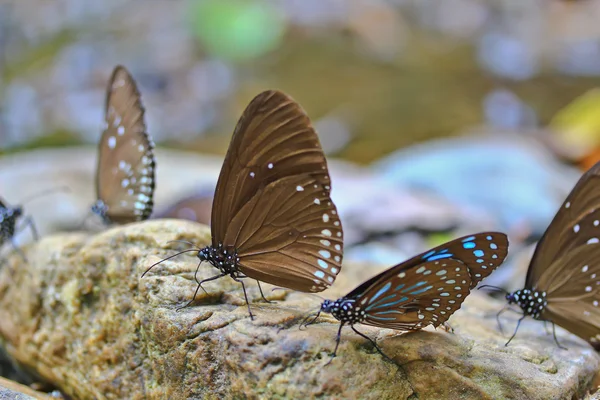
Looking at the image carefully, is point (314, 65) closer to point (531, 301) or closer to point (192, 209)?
point (192, 209)

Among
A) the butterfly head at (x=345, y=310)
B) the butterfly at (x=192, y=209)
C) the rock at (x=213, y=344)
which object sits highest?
the butterfly at (x=192, y=209)

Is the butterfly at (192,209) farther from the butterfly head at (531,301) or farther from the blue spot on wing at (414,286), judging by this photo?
the blue spot on wing at (414,286)

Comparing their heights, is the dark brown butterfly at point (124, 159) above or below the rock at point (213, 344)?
above

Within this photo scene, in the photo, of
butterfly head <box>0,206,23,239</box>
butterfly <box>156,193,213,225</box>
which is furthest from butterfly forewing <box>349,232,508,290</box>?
butterfly <box>156,193,213,225</box>

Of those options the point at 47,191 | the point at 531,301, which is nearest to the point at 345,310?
the point at 531,301

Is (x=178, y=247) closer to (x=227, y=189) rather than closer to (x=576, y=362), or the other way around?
(x=227, y=189)

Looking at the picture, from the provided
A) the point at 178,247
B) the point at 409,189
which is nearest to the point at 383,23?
the point at 409,189

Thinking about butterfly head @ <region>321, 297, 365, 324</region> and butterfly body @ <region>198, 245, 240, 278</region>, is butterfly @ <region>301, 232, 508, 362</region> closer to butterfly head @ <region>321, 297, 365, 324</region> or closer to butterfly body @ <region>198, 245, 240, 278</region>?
butterfly head @ <region>321, 297, 365, 324</region>

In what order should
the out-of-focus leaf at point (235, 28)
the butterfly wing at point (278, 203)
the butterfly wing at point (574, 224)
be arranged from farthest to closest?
the out-of-focus leaf at point (235, 28) < the butterfly wing at point (574, 224) < the butterfly wing at point (278, 203)

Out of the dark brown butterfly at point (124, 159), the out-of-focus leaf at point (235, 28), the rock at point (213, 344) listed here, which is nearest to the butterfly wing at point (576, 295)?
the rock at point (213, 344)
